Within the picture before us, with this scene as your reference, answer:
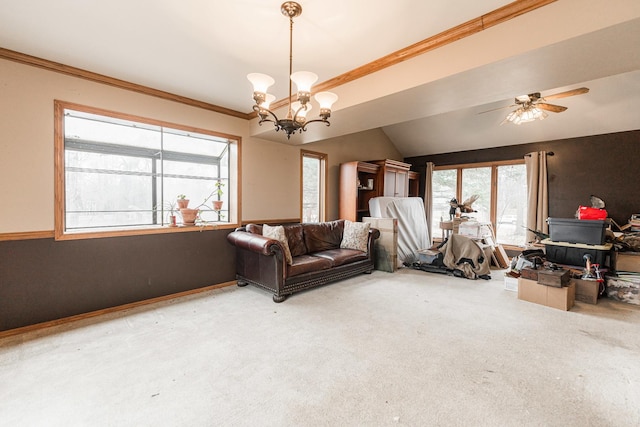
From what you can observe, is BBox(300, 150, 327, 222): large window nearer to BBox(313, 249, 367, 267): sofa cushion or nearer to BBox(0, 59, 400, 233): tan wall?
BBox(313, 249, 367, 267): sofa cushion

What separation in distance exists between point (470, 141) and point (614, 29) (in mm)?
4704

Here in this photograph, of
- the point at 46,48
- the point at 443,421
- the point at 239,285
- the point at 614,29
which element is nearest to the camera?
the point at 443,421

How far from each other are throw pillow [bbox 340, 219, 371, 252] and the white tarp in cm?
81

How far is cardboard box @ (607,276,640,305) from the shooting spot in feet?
11.1

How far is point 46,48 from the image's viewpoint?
2520mm

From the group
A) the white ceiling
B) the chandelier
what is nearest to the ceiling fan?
the white ceiling

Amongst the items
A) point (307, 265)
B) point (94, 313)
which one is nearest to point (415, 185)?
point (307, 265)

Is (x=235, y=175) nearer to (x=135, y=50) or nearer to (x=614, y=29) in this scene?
(x=135, y=50)

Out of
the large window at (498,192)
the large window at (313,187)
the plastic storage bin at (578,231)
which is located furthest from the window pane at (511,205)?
the large window at (313,187)

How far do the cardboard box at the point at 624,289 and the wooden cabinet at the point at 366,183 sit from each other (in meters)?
3.55

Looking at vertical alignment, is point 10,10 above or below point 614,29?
above

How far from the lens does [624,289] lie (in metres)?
3.44

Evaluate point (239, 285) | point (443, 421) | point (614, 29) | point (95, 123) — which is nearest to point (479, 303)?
point (443, 421)

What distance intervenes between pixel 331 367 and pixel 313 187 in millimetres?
3886
